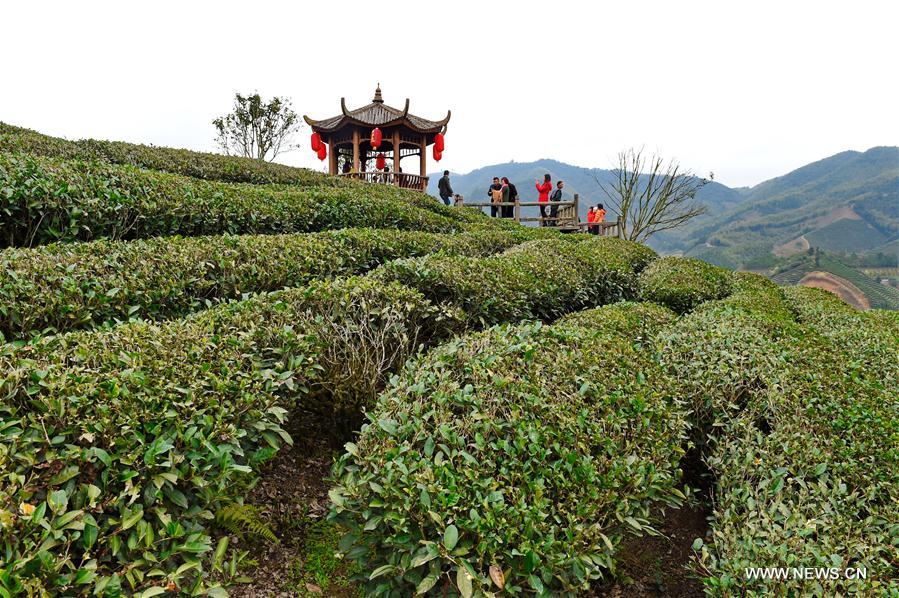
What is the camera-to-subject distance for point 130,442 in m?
2.39

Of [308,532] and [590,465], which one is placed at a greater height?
[590,465]

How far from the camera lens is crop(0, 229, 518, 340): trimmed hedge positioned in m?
4.19

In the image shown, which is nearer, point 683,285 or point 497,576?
point 497,576

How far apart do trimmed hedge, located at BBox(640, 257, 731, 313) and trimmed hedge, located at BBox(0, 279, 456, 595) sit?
6102 millimetres

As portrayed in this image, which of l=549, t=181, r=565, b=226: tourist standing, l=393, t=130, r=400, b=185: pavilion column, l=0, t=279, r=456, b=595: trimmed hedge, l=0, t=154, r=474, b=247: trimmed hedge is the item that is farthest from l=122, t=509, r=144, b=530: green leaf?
l=549, t=181, r=565, b=226: tourist standing

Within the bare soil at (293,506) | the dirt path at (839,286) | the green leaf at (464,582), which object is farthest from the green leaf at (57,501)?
the dirt path at (839,286)

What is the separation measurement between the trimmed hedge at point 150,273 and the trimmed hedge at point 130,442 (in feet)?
4.19

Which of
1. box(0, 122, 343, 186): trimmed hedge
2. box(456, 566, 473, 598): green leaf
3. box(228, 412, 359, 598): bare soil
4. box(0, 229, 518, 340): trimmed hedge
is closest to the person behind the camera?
box(456, 566, 473, 598): green leaf

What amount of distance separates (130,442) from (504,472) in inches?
69.2

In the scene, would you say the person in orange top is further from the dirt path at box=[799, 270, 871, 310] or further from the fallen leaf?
the fallen leaf

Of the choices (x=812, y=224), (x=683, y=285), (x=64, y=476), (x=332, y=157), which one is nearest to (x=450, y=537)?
(x=64, y=476)

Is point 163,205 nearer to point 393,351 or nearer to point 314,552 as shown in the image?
point 393,351

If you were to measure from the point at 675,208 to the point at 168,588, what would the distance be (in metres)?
33.4

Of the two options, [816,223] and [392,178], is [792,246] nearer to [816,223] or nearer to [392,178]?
[816,223]
